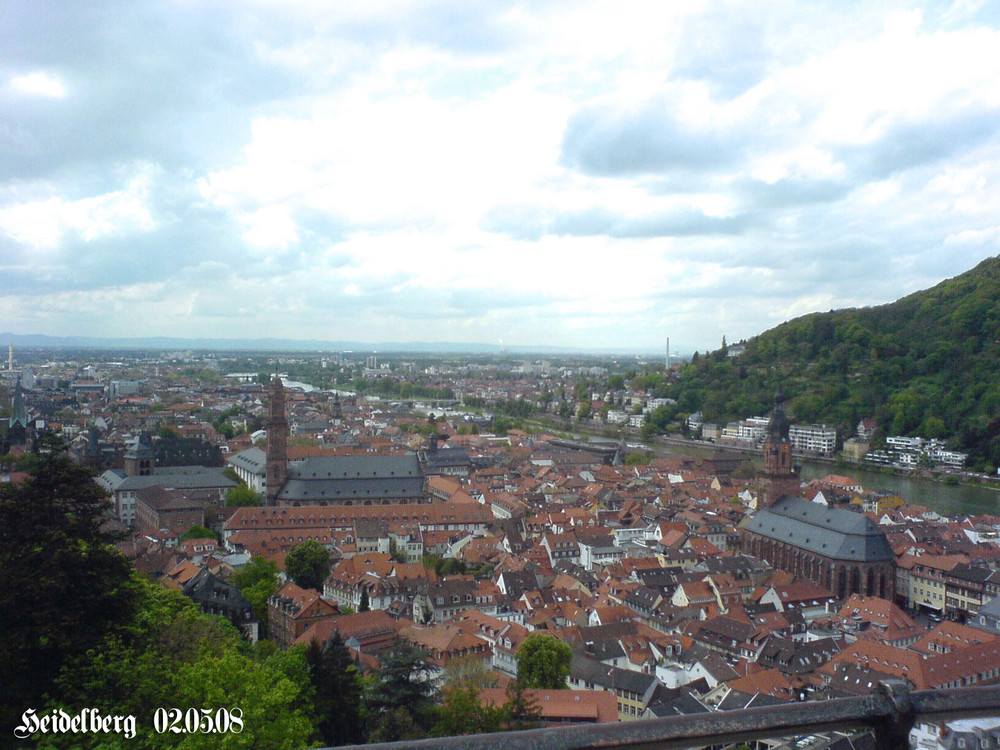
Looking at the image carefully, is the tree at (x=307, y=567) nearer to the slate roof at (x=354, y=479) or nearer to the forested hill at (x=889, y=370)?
the slate roof at (x=354, y=479)

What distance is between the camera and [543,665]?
51.2 ft

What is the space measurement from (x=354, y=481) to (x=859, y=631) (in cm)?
2274

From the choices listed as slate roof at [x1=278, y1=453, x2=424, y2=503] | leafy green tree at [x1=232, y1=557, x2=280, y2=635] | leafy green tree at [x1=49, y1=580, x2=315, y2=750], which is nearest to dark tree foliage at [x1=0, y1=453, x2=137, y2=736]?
leafy green tree at [x1=49, y1=580, x2=315, y2=750]

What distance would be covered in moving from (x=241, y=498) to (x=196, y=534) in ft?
19.9

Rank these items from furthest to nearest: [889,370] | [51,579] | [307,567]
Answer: [889,370], [307,567], [51,579]

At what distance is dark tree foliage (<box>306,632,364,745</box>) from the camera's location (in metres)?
11.9

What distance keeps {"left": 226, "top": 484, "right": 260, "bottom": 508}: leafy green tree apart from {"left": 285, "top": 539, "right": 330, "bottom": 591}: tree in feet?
36.6

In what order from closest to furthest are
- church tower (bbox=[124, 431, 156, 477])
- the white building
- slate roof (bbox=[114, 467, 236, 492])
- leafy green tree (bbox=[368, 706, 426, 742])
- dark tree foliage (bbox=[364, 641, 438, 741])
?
1. leafy green tree (bbox=[368, 706, 426, 742])
2. dark tree foliage (bbox=[364, 641, 438, 741])
3. slate roof (bbox=[114, 467, 236, 492])
4. church tower (bbox=[124, 431, 156, 477])
5. the white building

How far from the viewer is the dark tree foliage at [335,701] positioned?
11.9 m

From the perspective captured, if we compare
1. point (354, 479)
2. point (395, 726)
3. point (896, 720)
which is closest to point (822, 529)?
point (395, 726)

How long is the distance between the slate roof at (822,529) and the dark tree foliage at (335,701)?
58.5 ft

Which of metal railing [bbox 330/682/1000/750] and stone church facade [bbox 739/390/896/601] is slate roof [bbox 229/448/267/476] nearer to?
stone church facade [bbox 739/390/896/601]

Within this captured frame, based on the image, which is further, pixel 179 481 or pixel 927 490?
pixel 927 490

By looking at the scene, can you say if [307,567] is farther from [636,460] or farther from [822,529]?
[636,460]
